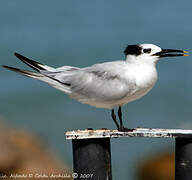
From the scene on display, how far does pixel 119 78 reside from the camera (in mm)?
4238

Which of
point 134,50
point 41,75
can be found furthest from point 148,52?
point 41,75

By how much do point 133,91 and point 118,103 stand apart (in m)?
0.20

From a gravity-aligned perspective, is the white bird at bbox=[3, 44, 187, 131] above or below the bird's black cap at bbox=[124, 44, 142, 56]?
below

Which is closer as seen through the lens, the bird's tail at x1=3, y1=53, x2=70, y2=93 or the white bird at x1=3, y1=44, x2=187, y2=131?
the white bird at x1=3, y1=44, x2=187, y2=131

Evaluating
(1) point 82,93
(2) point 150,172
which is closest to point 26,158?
(2) point 150,172

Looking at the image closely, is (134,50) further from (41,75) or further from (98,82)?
(41,75)

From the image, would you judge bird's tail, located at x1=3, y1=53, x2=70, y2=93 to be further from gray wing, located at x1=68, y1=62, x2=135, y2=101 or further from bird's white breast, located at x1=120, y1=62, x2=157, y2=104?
bird's white breast, located at x1=120, y1=62, x2=157, y2=104

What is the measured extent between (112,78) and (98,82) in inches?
5.4

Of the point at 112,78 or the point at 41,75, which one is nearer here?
the point at 112,78

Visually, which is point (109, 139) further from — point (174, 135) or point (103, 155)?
point (174, 135)

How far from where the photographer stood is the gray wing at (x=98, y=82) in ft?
13.9

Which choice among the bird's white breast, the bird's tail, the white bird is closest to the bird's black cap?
the white bird

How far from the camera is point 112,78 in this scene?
14.1 feet

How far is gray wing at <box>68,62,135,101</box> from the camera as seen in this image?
4227 mm
